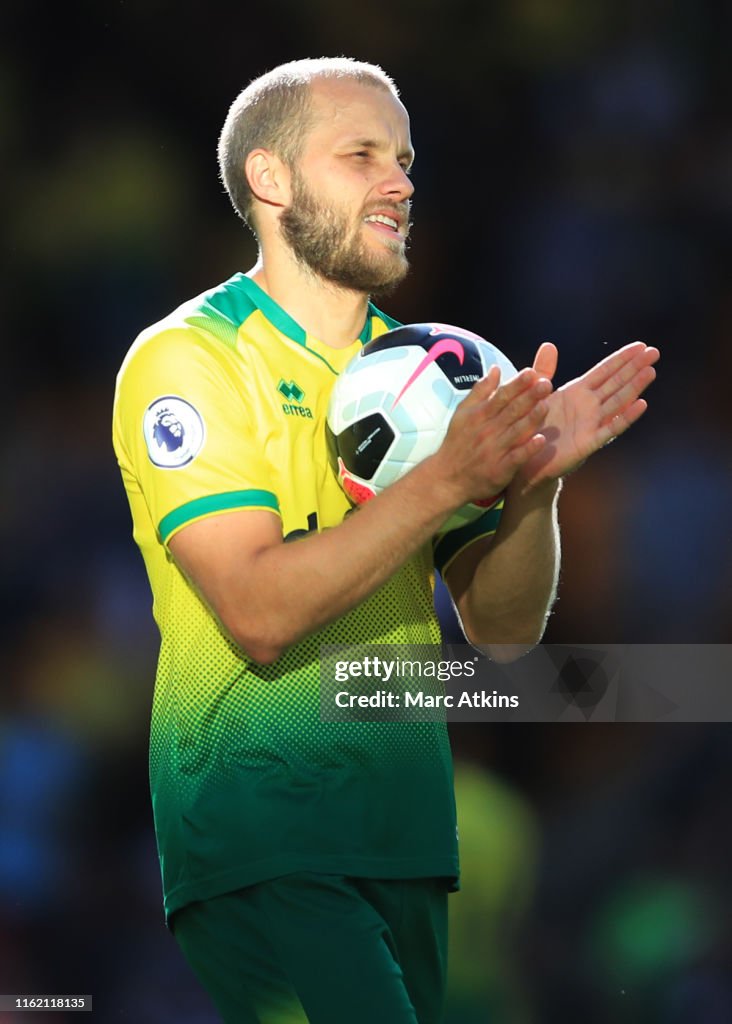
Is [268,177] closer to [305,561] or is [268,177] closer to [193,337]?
[193,337]

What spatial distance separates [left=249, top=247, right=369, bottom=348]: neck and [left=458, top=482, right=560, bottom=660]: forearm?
1.52 ft

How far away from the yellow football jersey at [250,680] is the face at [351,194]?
0.21 m

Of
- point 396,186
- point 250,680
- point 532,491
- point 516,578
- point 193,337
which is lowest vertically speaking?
point 250,680

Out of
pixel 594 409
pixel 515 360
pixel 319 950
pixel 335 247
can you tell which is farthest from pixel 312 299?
pixel 515 360

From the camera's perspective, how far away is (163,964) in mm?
4770

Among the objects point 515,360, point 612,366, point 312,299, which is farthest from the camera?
point 515,360

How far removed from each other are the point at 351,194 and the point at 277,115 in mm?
255

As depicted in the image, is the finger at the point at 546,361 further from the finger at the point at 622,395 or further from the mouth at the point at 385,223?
the mouth at the point at 385,223

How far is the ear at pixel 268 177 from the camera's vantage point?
2.81m

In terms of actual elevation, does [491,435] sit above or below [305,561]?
above

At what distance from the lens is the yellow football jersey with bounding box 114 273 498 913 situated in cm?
240

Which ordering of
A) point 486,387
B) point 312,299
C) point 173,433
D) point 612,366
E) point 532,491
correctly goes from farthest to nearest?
point 312,299
point 532,491
point 612,366
point 173,433
point 486,387

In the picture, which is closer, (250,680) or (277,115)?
(250,680)

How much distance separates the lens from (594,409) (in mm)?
2549
